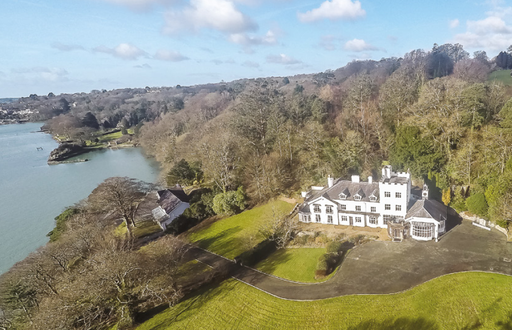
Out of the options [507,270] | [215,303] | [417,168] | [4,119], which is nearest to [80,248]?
[215,303]

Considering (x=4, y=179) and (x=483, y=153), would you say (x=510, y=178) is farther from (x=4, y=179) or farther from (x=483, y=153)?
(x=4, y=179)

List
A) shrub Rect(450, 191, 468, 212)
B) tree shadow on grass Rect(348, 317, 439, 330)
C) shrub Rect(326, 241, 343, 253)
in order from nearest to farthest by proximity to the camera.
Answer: tree shadow on grass Rect(348, 317, 439, 330) → shrub Rect(326, 241, 343, 253) → shrub Rect(450, 191, 468, 212)

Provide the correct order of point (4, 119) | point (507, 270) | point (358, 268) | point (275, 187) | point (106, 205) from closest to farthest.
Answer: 1. point (507, 270)
2. point (358, 268)
3. point (106, 205)
4. point (275, 187)
5. point (4, 119)

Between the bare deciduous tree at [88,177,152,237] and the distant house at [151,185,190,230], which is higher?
the bare deciduous tree at [88,177,152,237]

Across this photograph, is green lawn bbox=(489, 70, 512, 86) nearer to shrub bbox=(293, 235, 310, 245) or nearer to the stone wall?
the stone wall

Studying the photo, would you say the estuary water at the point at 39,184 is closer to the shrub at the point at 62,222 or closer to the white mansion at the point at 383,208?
the shrub at the point at 62,222

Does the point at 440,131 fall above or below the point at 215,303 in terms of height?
above

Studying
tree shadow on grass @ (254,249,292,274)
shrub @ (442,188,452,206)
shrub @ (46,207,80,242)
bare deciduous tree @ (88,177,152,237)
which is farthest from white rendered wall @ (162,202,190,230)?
shrub @ (442,188,452,206)

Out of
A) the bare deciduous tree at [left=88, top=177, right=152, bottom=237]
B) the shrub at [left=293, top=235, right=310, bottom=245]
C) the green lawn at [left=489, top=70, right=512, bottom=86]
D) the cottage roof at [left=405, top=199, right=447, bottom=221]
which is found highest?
the green lawn at [left=489, top=70, right=512, bottom=86]
